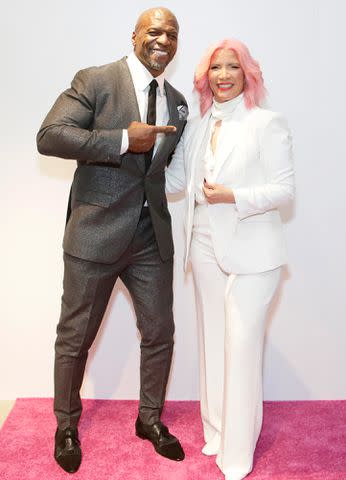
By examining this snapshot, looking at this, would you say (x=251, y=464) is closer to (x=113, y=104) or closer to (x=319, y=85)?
(x=113, y=104)

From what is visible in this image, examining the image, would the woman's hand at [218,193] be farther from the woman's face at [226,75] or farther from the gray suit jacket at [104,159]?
the woman's face at [226,75]

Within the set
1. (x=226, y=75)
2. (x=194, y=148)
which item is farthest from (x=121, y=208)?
(x=226, y=75)


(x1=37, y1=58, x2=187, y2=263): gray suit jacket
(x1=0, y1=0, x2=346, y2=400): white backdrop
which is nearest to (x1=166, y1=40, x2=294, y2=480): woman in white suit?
(x1=37, y1=58, x2=187, y2=263): gray suit jacket

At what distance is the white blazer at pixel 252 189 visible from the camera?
8.26 ft

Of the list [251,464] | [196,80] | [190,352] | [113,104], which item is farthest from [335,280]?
[113,104]

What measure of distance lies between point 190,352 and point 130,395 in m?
0.41

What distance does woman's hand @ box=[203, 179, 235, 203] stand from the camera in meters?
2.52

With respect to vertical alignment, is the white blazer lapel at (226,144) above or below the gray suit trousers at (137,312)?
above

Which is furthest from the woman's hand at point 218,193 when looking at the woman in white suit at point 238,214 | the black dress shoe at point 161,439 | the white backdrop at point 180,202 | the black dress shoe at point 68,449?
the black dress shoe at point 68,449

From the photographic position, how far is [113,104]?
8.34 ft

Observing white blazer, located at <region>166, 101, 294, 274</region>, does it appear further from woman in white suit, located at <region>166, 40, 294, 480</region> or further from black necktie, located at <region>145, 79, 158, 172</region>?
black necktie, located at <region>145, 79, 158, 172</region>

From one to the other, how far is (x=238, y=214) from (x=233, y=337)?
517mm

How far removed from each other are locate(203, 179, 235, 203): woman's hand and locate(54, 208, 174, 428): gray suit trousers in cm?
34

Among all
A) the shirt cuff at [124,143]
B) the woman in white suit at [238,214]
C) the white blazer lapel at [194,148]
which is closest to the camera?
the shirt cuff at [124,143]
